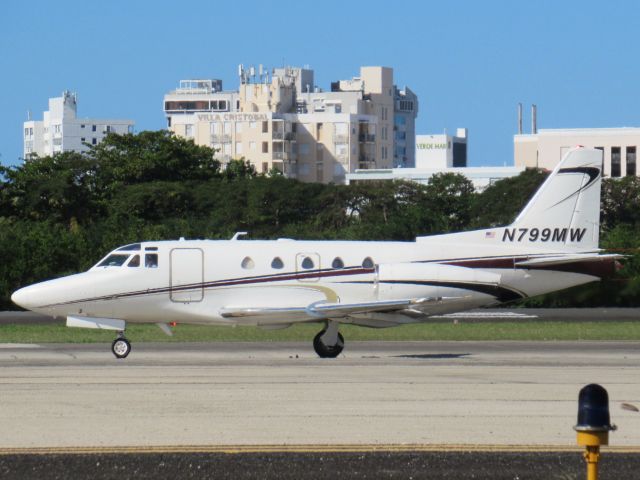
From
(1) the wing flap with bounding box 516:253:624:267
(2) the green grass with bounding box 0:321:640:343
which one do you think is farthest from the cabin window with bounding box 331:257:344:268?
(2) the green grass with bounding box 0:321:640:343

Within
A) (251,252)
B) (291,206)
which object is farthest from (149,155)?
(251,252)

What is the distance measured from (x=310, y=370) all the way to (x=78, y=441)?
36.4 ft

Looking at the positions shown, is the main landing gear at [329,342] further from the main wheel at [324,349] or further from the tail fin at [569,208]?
the tail fin at [569,208]

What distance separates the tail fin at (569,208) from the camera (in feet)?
114

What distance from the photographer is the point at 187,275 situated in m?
33.0

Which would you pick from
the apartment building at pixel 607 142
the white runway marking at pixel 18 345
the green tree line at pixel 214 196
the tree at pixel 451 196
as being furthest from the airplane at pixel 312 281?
the apartment building at pixel 607 142

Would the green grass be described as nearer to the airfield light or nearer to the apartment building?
the airfield light

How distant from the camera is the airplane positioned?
107 feet

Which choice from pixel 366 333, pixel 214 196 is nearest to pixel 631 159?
pixel 214 196

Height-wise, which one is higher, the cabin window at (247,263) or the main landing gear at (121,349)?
the cabin window at (247,263)

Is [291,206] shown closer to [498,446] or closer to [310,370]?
[310,370]

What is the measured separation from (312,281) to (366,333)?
11.0 meters

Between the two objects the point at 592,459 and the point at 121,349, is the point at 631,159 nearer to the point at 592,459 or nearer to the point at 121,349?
the point at 121,349

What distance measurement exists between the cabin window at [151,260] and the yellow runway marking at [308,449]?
16.1 meters
